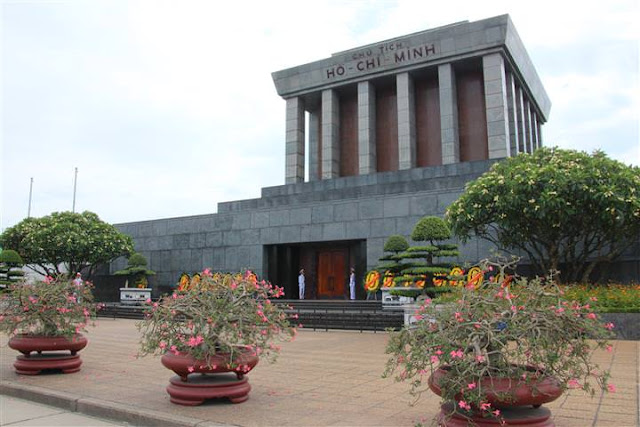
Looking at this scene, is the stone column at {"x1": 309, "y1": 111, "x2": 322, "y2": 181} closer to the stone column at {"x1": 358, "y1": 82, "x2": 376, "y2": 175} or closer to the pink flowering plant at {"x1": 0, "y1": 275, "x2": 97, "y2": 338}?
the stone column at {"x1": 358, "y1": 82, "x2": 376, "y2": 175}

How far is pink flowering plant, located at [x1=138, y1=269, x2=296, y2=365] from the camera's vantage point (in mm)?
6176

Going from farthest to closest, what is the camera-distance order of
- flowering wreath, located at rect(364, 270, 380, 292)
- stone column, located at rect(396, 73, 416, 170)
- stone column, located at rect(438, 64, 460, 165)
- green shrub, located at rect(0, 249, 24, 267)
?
stone column, located at rect(396, 73, 416, 170), stone column, located at rect(438, 64, 460, 165), green shrub, located at rect(0, 249, 24, 267), flowering wreath, located at rect(364, 270, 380, 292)

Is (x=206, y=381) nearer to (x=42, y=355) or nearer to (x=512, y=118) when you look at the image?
(x=42, y=355)

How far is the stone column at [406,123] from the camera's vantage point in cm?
2794

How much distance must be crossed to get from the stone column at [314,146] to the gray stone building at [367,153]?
2.7 inches

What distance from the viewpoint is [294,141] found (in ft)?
104

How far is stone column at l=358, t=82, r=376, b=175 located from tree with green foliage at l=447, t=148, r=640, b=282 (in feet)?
39.9

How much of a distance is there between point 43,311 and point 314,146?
25623 mm

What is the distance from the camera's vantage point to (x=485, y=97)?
26625mm

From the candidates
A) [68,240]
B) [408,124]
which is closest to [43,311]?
[68,240]

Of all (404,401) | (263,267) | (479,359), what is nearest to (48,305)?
(404,401)

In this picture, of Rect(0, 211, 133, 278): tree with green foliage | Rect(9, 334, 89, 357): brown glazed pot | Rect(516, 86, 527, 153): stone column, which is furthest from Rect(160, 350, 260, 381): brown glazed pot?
Rect(516, 86, 527, 153): stone column

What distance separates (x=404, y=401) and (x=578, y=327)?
252cm

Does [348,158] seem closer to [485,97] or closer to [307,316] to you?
[485,97]
